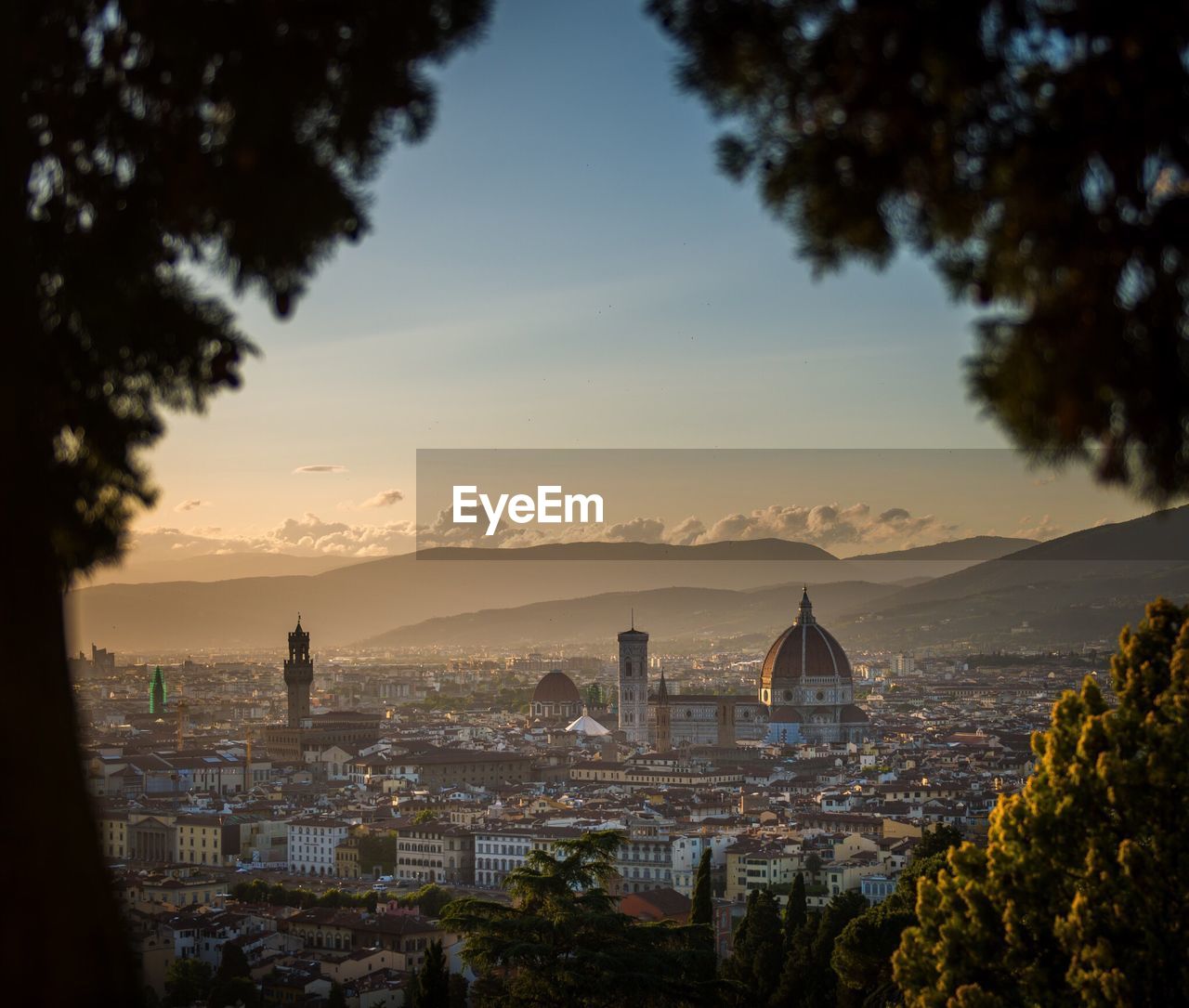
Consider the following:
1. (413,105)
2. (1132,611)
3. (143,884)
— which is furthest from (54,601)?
(1132,611)

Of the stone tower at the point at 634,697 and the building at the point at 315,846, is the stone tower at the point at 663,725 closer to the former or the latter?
the stone tower at the point at 634,697

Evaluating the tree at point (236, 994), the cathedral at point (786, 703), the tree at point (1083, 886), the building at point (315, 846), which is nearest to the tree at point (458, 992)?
the tree at point (236, 994)

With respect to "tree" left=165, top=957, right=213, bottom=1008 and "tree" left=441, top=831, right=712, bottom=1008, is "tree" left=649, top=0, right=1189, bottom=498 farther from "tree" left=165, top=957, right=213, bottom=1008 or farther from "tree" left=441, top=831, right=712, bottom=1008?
"tree" left=165, top=957, right=213, bottom=1008

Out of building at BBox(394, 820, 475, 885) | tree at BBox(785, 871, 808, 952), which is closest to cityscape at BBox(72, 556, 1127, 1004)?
building at BBox(394, 820, 475, 885)

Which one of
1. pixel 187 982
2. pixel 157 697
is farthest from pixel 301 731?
pixel 187 982

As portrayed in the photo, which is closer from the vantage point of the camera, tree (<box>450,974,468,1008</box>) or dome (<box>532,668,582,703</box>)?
tree (<box>450,974,468,1008</box>)

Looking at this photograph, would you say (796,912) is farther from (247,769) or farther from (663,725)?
(663,725)
